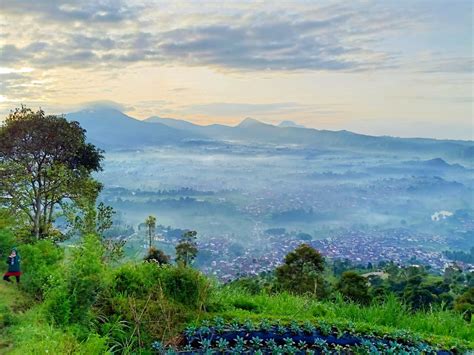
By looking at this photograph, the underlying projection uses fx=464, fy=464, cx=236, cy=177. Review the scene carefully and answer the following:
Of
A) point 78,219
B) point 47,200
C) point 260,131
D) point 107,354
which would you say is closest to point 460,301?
point 107,354

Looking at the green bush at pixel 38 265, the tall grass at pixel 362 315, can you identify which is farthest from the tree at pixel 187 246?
the tall grass at pixel 362 315

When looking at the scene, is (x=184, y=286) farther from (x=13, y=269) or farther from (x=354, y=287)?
(x=354, y=287)

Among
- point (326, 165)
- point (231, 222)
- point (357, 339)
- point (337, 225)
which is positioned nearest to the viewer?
point (357, 339)

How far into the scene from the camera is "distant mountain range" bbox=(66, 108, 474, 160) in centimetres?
5803

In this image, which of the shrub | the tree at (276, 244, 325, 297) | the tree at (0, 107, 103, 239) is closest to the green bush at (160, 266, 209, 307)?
the shrub

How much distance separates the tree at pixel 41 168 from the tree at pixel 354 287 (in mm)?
4928

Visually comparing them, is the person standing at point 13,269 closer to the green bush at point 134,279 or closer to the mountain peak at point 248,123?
the green bush at point 134,279

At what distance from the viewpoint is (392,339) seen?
13.6 ft

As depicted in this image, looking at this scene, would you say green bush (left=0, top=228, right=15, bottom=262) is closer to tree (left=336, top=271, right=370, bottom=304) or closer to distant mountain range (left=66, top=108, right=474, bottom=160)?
tree (left=336, top=271, right=370, bottom=304)

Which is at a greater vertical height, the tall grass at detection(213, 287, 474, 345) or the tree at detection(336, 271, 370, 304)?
the tall grass at detection(213, 287, 474, 345)

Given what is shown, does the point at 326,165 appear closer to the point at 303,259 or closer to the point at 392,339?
the point at 303,259

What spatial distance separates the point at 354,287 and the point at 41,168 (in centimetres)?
598

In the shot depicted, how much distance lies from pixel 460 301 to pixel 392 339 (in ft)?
11.0

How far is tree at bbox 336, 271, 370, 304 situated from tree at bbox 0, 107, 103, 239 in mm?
4928
